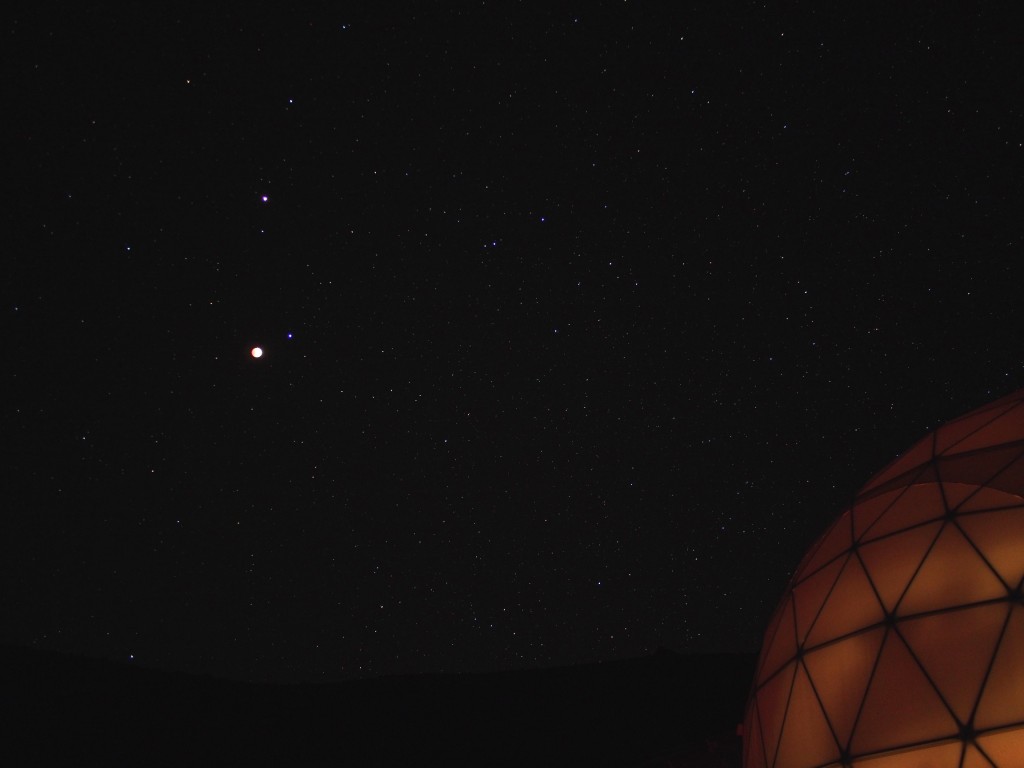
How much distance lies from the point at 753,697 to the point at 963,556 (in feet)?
9.68

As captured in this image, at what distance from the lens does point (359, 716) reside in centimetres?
1728

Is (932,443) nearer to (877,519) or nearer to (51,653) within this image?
(877,519)

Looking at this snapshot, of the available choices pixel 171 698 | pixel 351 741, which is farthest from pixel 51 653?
pixel 351 741

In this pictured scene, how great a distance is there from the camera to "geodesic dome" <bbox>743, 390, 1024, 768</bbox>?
666 cm

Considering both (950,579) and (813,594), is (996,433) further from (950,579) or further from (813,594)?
(813,594)

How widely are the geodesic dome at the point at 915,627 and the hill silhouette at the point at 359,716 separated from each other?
6079 mm

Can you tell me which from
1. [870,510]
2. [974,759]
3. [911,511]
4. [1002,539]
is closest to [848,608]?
[911,511]

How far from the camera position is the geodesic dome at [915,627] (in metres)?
6.66

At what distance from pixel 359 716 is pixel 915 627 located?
13.2 meters

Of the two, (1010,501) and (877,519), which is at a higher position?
(877,519)

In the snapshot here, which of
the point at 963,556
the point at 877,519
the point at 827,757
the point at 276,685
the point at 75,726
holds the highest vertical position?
the point at 276,685

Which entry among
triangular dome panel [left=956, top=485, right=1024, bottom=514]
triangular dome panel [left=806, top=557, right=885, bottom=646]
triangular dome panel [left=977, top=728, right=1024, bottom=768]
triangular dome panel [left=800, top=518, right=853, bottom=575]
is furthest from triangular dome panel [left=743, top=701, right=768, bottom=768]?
triangular dome panel [left=956, top=485, right=1024, bottom=514]

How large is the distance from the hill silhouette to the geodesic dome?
608 cm

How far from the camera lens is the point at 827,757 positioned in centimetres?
734
